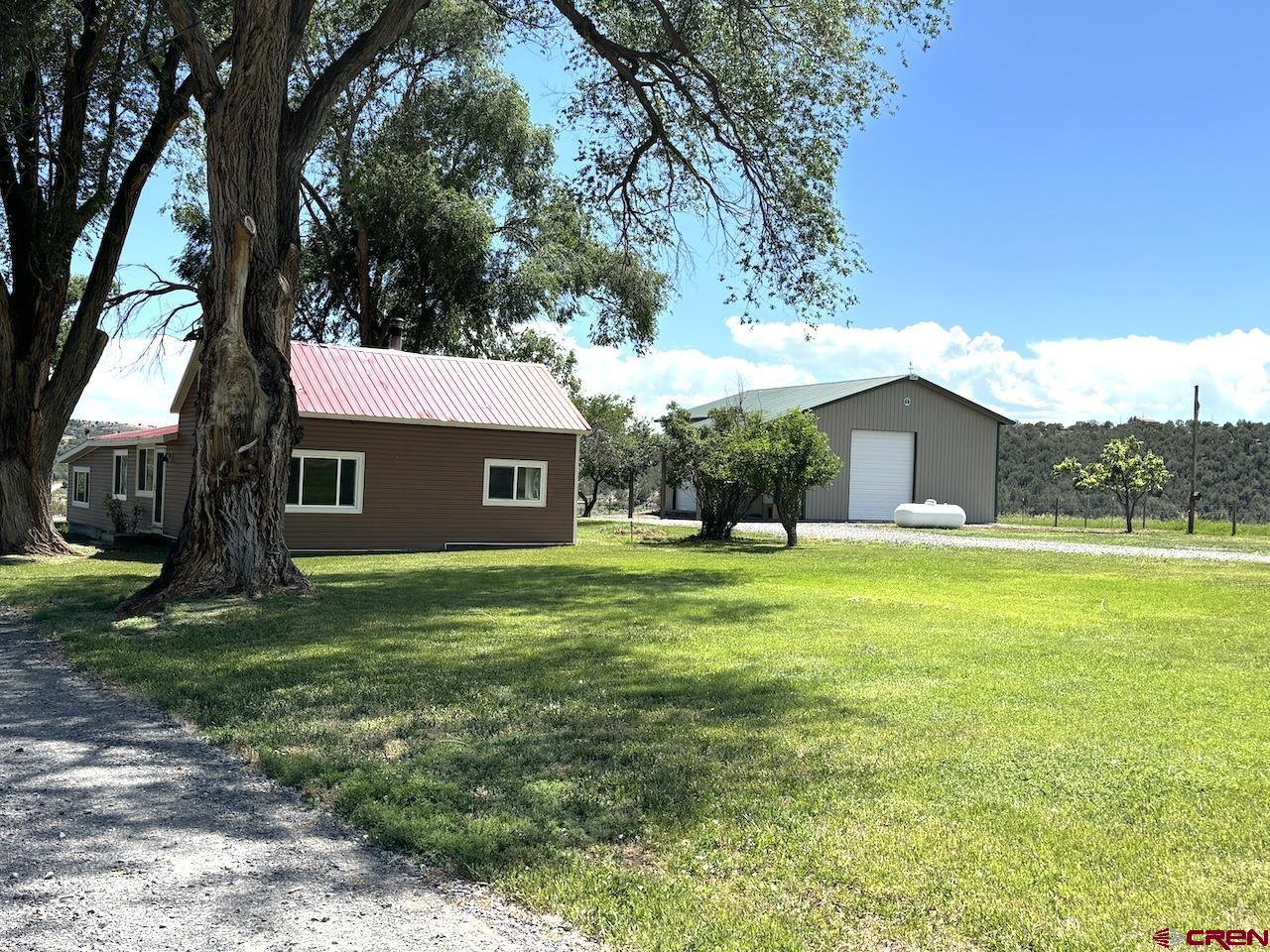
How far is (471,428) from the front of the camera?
20.8 m

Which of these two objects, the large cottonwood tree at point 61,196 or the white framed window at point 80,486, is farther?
the white framed window at point 80,486

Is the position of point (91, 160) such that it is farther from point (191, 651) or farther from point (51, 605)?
point (191, 651)

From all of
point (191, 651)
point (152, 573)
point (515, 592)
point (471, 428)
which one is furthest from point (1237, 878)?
point (471, 428)

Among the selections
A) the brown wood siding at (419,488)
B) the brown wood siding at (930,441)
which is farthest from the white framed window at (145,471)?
the brown wood siding at (930,441)

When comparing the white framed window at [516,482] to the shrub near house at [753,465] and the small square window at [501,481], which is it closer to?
the small square window at [501,481]

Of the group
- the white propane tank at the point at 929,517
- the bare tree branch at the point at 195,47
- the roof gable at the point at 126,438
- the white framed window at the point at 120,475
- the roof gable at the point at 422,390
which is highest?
the bare tree branch at the point at 195,47

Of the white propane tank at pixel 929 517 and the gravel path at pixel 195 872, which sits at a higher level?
the white propane tank at pixel 929 517

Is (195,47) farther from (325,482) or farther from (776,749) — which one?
(776,749)

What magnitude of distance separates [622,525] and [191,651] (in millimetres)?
21779

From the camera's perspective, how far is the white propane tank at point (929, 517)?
31062 mm

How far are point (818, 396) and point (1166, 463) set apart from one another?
24.9 m

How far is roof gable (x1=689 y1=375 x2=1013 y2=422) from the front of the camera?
112ft

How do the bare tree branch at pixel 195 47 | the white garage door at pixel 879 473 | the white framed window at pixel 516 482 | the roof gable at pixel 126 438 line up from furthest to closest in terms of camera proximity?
the white garage door at pixel 879 473, the white framed window at pixel 516 482, the roof gable at pixel 126 438, the bare tree branch at pixel 195 47

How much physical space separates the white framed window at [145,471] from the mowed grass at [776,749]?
12.2 metres
